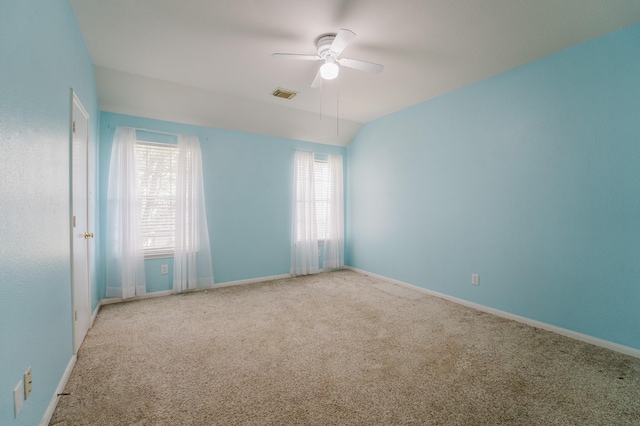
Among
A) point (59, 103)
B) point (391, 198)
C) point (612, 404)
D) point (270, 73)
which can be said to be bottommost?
point (612, 404)

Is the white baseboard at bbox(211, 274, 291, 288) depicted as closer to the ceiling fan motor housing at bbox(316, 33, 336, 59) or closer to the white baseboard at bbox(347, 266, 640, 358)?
the white baseboard at bbox(347, 266, 640, 358)

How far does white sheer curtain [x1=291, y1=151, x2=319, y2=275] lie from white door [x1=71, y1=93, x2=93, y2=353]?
2.87m

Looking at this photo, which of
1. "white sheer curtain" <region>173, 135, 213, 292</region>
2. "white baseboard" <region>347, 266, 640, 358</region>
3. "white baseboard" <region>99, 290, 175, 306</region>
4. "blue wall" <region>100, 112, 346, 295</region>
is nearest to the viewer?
"white baseboard" <region>347, 266, 640, 358</region>

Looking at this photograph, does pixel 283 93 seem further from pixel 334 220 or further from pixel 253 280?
pixel 253 280

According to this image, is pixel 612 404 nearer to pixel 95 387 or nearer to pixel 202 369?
pixel 202 369

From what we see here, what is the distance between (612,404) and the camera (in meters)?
1.79

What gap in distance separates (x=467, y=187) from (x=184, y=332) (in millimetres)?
3572

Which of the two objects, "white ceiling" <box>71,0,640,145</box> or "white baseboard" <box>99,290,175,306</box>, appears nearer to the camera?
"white ceiling" <box>71,0,640,145</box>

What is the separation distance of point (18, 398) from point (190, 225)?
2911 mm

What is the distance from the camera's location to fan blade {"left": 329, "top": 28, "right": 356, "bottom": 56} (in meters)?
2.11

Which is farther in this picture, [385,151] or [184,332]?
[385,151]

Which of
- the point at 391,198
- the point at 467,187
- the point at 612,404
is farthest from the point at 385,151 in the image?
the point at 612,404

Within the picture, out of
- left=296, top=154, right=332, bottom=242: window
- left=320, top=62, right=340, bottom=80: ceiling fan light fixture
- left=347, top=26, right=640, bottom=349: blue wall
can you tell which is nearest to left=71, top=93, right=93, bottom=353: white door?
left=320, top=62, right=340, bottom=80: ceiling fan light fixture

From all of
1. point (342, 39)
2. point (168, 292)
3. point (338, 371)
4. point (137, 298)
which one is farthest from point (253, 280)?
point (342, 39)
